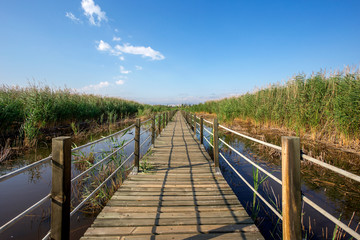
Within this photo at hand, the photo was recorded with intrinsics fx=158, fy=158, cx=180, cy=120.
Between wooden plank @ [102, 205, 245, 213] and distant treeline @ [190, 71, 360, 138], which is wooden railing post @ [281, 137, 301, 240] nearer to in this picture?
wooden plank @ [102, 205, 245, 213]

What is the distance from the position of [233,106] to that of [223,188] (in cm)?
1010

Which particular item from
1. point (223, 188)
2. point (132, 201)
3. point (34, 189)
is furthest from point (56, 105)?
point (223, 188)

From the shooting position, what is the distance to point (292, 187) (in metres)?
1.31

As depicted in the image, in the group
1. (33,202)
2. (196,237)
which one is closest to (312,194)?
(196,237)

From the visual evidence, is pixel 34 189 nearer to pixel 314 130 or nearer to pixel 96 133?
pixel 96 133

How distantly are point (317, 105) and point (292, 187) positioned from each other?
5.63 metres

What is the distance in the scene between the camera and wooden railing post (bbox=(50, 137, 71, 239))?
1379 millimetres

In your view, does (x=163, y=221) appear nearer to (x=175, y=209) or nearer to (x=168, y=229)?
(x=168, y=229)

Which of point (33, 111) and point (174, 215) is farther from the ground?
point (33, 111)

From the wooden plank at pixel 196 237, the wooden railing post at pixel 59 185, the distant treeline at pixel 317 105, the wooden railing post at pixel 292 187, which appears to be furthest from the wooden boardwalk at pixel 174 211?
the distant treeline at pixel 317 105

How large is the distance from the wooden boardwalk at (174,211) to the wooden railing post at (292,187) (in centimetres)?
58

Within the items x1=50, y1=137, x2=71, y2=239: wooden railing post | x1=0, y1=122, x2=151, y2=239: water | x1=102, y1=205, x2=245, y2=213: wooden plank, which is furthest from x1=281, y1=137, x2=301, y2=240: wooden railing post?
x1=0, y1=122, x2=151, y2=239: water

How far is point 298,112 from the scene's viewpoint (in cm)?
600

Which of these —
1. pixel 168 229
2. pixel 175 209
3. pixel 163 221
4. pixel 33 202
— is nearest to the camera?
pixel 168 229
